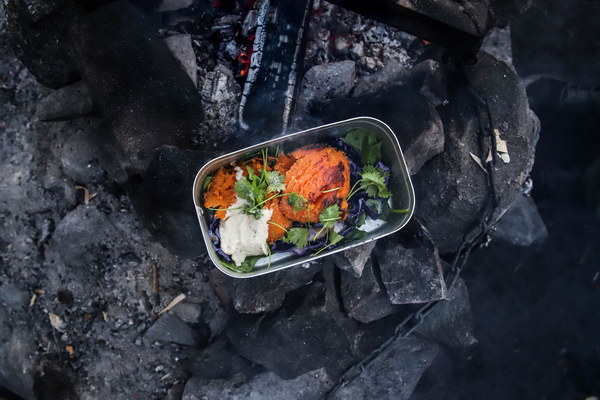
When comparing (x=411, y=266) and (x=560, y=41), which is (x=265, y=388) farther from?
(x=560, y=41)

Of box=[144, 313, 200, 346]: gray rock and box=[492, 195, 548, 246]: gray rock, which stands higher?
box=[492, 195, 548, 246]: gray rock

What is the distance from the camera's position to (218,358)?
367 centimetres

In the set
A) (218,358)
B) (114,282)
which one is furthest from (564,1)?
(114,282)

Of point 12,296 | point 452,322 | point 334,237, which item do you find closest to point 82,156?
point 12,296

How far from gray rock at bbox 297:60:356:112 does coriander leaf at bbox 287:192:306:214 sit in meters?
0.95

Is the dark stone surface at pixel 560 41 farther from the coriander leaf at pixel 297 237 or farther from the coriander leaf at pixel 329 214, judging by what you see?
the coriander leaf at pixel 297 237

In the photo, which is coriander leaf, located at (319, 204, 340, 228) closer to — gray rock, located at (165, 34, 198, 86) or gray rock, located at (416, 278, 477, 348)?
gray rock, located at (416, 278, 477, 348)

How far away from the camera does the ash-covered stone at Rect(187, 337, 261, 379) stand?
3.67 m

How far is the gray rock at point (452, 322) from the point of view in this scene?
146 inches

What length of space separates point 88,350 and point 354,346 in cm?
202

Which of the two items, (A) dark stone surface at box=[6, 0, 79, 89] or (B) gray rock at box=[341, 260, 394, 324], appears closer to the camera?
(A) dark stone surface at box=[6, 0, 79, 89]

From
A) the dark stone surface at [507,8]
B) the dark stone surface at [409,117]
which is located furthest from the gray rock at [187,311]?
the dark stone surface at [507,8]

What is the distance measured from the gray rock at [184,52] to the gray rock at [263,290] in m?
1.49

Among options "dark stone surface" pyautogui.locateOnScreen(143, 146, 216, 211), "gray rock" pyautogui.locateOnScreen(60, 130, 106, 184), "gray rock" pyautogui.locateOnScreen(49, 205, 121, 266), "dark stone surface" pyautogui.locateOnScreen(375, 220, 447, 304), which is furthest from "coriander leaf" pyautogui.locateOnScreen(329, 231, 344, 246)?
"gray rock" pyautogui.locateOnScreen(60, 130, 106, 184)
